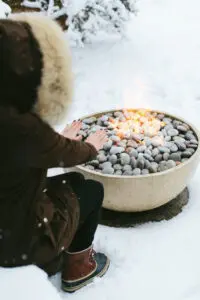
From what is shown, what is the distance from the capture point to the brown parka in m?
1.88

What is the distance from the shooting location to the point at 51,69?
77.5 inches

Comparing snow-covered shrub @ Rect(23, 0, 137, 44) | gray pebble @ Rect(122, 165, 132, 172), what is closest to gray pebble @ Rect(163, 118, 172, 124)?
gray pebble @ Rect(122, 165, 132, 172)

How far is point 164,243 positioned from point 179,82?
2.34 meters

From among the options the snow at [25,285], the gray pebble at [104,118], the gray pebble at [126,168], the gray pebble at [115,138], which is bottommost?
the gray pebble at [104,118]

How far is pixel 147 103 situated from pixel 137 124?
53.6 inches

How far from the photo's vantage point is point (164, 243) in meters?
3.07

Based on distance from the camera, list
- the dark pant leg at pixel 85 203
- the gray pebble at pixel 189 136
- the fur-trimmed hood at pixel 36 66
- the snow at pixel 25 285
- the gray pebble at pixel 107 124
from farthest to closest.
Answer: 1. the gray pebble at pixel 107 124
2. the gray pebble at pixel 189 136
3. the dark pant leg at pixel 85 203
4. the snow at pixel 25 285
5. the fur-trimmed hood at pixel 36 66

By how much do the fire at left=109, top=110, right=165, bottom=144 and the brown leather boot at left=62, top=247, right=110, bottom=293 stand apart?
89 cm

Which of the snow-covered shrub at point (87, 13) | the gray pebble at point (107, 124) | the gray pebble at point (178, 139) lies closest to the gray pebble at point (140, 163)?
the gray pebble at point (178, 139)

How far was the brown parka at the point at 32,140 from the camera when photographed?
6.15ft

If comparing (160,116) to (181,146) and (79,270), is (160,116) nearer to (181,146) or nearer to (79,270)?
(181,146)

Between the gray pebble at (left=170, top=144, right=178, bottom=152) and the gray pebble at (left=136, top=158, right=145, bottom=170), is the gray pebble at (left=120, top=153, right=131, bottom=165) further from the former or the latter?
the gray pebble at (left=170, top=144, right=178, bottom=152)

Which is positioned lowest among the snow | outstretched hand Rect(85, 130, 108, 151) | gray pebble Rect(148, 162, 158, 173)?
the snow

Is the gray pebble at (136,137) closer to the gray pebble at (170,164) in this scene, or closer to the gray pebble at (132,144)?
the gray pebble at (132,144)
